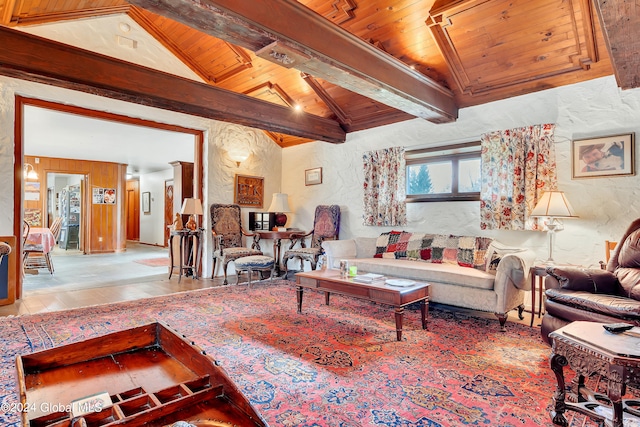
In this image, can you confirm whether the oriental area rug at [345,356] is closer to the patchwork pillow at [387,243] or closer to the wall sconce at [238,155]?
the patchwork pillow at [387,243]

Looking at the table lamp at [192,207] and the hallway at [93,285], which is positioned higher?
the table lamp at [192,207]

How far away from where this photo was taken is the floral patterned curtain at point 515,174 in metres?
3.62

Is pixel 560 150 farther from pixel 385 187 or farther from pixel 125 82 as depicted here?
pixel 125 82

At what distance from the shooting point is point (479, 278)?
318 cm

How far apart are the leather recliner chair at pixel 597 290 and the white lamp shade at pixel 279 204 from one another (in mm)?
4098

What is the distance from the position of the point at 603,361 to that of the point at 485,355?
3.69 ft

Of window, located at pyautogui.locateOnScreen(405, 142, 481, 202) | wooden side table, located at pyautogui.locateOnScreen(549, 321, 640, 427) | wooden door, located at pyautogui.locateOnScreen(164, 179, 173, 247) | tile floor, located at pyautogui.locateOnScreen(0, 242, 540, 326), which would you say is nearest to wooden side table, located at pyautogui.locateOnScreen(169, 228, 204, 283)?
tile floor, located at pyautogui.locateOnScreen(0, 242, 540, 326)

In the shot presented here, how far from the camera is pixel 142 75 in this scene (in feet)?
11.3

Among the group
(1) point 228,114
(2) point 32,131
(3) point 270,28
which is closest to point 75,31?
(1) point 228,114

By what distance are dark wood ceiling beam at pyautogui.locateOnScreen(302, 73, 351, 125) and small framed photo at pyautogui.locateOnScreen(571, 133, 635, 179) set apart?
3.00m

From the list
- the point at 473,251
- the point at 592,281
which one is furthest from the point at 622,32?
the point at 473,251

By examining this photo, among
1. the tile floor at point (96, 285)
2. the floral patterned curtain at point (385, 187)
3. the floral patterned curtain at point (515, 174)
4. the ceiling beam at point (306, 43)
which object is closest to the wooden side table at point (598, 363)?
the tile floor at point (96, 285)

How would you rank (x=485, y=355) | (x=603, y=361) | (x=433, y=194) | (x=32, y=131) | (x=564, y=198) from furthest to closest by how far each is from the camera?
(x=32, y=131) < (x=433, y=194) < (x=564, y=198) < (x=485, y=355) < (x=603, y=361)

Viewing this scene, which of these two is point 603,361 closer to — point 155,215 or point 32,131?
point 32,131
